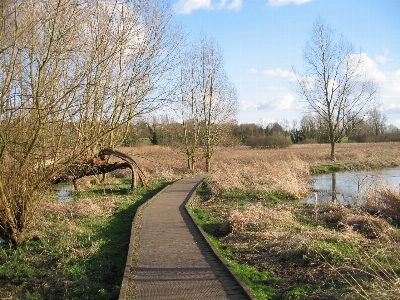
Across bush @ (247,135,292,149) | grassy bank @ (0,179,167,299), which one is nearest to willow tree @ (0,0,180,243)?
grassy bank @ (0,179,167,299)

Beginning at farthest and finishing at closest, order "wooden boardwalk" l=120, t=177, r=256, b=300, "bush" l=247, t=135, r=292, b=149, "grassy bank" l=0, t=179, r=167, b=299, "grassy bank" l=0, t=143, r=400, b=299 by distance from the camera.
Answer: "bush" l=247, t=135, r=292, b=149 < "grassy bank" l=0, t=179, r=167, b=299 < "grassy bank" l=0, t=143, r=400, b=299 < "wooden boardwalk" l=120, t=177, r=256, b=300

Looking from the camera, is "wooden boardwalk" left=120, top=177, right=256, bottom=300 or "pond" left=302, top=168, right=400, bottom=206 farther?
"pond" left=302, top=168, right=400, bottom=206

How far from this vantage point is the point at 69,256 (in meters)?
8.42

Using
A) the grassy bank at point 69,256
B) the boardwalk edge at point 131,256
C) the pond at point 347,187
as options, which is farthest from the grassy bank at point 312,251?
the grassy bank at point 69,256

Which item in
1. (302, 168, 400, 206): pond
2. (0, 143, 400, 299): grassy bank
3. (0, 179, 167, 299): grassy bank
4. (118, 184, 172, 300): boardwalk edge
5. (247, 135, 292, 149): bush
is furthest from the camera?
(247, 135, 292, 149): bush

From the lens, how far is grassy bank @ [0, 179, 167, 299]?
687 centimetres

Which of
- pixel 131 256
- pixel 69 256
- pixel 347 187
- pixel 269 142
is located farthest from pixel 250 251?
pixel 269 142

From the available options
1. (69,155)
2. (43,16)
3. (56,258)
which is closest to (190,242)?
(56,258)

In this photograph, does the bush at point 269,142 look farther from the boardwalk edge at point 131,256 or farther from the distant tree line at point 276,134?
the boardwalk edge at point 131,256

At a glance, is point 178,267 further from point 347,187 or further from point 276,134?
point 276,134

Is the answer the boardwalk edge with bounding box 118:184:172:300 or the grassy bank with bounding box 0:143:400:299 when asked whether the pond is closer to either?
the grassy bank with bounding box 0:143:400:299

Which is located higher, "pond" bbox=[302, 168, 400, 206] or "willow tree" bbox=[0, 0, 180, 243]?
"willow tree" bbox=[0, 0, 180, 243]

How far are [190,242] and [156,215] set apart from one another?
11.8ft

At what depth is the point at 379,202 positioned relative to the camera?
12.8 metres
